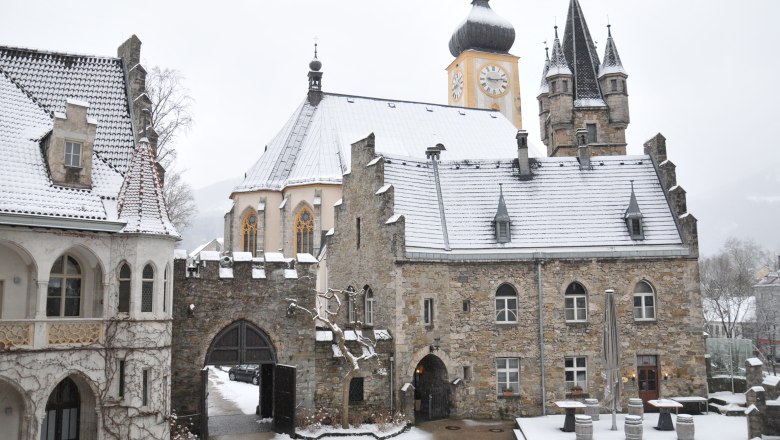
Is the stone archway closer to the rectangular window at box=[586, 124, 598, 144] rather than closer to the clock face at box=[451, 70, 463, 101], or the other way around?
the rectangular window at box=[586, 124, 598, 144]

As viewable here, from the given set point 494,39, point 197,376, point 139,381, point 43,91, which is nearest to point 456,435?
point 197,376

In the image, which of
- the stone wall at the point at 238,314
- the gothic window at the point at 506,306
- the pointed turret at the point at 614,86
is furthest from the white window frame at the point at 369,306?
the pointed turret at the point at 614,86

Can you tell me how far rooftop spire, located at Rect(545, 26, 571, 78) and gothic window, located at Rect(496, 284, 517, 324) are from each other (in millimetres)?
16723

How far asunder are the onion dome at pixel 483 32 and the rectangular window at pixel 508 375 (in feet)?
123

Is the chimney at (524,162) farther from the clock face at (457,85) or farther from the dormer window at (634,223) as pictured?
the clock face at (457,85)

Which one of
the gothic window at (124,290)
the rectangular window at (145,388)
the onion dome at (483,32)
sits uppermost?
the onion dome at (483,32)

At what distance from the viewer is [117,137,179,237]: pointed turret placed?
1734 centimetres

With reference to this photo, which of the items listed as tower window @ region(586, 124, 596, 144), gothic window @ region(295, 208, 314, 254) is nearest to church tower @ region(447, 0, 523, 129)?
tower window @ region(586, 124, 596, 144)

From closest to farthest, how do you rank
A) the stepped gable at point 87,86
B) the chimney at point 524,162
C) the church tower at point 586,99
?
the stepped gable at point 87,86
the chimney at point 524,162
the church tower at point 586,99

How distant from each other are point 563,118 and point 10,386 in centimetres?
2885

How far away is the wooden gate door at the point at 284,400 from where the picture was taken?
20.6 meters

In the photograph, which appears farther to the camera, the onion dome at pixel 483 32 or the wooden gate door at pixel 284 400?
the onion dome at pixel 483 32

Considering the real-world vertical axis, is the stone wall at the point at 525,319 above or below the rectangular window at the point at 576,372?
above

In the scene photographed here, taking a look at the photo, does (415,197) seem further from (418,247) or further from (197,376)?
(197,376)
